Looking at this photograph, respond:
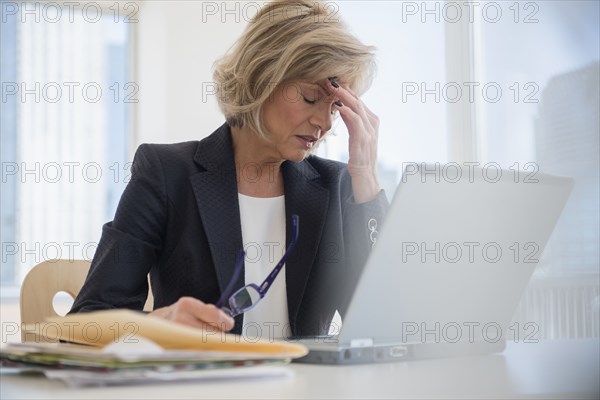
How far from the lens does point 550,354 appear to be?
1.08 meters

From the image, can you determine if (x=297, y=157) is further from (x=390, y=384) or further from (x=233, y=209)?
(x=390, y=384)

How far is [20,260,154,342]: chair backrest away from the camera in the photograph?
178cm

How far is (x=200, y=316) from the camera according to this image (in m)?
0.97

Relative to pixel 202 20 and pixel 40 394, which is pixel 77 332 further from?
pixel 202 20

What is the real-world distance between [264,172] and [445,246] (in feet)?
2.52

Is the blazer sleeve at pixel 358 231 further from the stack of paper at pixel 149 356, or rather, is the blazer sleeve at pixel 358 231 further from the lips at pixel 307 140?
the stack of paper at pixel 149 356

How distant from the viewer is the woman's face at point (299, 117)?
162cm

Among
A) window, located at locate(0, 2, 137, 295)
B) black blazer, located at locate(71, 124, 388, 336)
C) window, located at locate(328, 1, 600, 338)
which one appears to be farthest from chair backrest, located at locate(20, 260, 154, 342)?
window, located at locate(0, 2, 137, 295)

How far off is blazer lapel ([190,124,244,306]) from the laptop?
0.53m

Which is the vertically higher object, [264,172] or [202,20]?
[202,20]

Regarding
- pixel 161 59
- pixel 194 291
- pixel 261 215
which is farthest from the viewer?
pixel 161 59

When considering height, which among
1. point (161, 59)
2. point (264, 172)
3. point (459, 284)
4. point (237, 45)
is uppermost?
point (161, 59)

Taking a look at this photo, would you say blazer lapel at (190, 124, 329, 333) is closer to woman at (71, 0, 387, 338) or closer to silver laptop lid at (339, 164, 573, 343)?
woman at (71, 0, 387, 338)

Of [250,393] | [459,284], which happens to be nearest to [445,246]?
[459,284]
